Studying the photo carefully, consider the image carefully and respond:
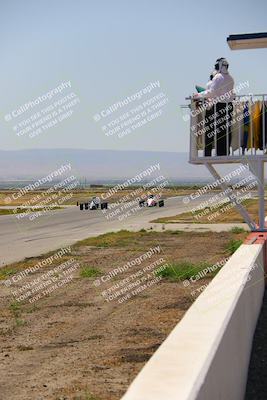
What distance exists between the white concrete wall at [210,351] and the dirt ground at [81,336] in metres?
1.39

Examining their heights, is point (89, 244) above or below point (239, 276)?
below

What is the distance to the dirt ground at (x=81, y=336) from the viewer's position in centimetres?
582

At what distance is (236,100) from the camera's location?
32.6 feet

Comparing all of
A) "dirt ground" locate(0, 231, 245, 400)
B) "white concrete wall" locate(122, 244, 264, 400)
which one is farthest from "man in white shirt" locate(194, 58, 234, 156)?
"white concrete wall" locate(122, 244, 264, 400)

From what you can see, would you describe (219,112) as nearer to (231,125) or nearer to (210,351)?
(231,125)

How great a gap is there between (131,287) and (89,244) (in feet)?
35.9

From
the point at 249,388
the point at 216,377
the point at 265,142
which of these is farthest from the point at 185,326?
the point at 265,142

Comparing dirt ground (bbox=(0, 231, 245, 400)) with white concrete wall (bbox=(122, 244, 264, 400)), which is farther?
dirt ground (bbox=(0, 231, 245, 400))

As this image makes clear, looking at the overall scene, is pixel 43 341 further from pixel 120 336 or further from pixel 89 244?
pixel 89 244

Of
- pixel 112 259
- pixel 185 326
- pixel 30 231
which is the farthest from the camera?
pixel 30 231

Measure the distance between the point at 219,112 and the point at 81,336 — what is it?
15.1 feet

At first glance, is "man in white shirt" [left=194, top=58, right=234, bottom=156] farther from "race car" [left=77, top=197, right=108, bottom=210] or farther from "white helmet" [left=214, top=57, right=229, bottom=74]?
"race car" [left=77, top=197, right=108, bottom=210]

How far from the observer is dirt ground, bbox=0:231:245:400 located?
582 cm

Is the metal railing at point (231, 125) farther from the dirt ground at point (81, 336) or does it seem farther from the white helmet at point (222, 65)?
the dirt ground at point (81, 336)
